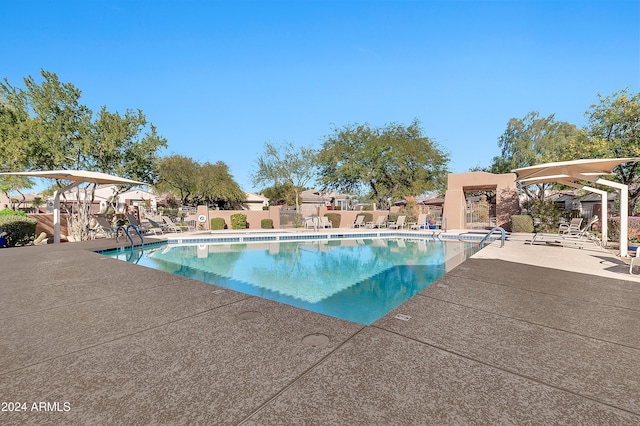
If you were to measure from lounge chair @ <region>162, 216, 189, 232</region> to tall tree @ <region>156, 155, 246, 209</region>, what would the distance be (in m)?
13.6

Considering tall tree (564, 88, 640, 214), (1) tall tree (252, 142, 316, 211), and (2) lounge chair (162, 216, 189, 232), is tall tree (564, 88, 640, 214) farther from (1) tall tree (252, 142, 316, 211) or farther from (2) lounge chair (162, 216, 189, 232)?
(1) tall tree (252, 142, 316, 211)

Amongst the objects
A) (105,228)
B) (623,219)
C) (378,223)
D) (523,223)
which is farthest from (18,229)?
(523,223)

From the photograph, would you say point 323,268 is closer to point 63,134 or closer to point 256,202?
point 63,134

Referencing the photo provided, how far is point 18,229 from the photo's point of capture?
10.4 m

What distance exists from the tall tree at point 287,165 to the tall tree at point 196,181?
13.7ft

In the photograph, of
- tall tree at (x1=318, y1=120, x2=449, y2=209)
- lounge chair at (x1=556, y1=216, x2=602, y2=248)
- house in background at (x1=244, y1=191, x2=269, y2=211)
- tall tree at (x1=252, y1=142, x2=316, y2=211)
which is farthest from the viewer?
house in background at (x1=244, y1=191, x2=269, y2=211)

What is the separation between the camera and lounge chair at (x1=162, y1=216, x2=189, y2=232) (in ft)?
55.2

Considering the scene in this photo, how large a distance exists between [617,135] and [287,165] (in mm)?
26513

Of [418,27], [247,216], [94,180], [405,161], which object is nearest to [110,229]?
[94,180]

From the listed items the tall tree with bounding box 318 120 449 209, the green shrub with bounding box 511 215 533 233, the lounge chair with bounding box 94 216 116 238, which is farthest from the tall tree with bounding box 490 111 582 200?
the lounge chair with bounding box 94 216 116 238

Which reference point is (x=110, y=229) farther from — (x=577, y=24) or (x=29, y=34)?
(x=577, y=24)

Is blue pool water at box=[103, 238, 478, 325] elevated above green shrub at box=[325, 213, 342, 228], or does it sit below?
below

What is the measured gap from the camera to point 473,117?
890 inches

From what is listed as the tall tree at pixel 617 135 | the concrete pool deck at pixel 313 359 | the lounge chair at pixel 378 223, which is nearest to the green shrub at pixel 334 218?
the lounge chair at pixel 378 223
